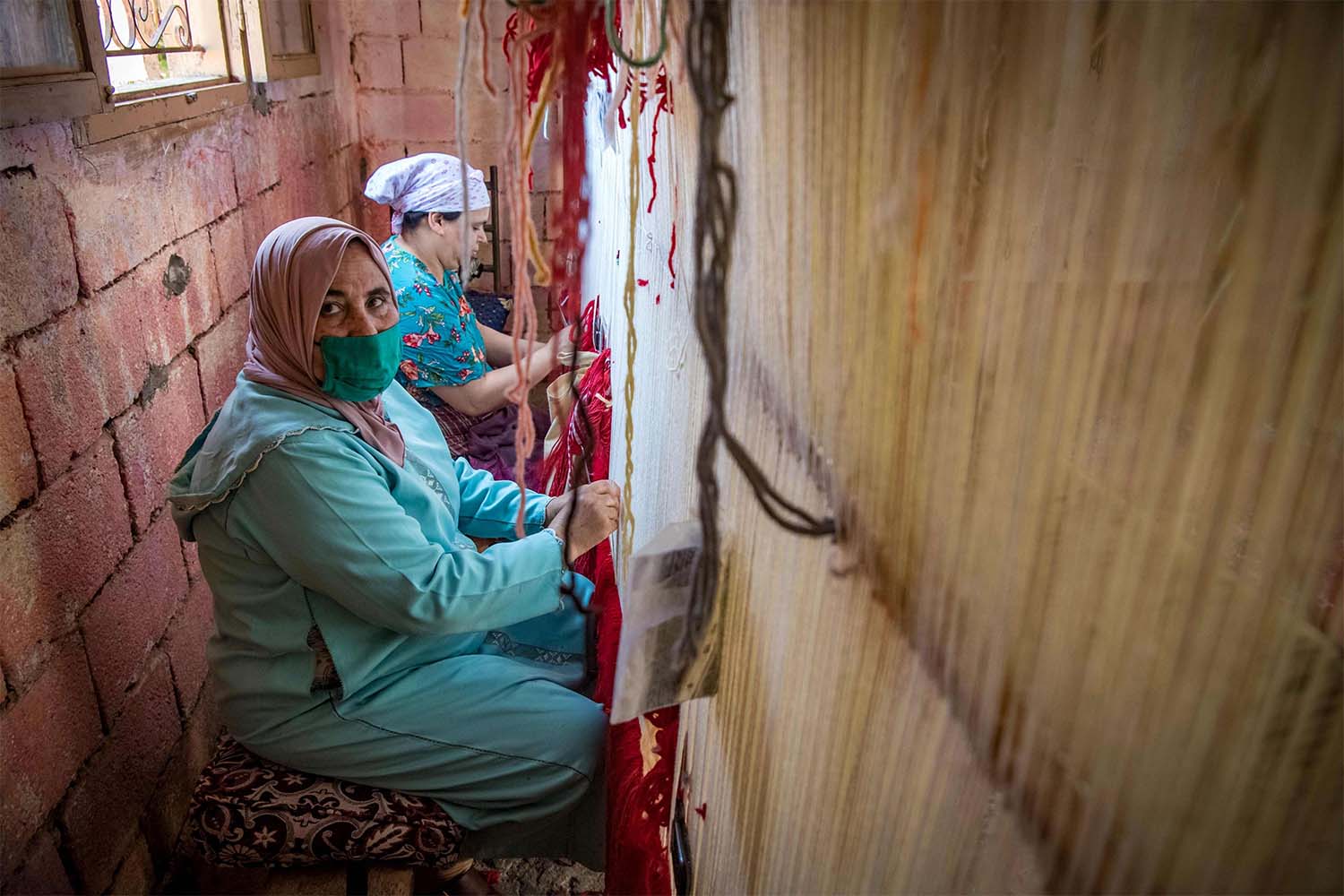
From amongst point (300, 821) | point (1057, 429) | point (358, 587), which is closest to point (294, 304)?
point (358, 587)

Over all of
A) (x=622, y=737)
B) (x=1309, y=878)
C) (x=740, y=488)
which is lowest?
(x=622, y=737)

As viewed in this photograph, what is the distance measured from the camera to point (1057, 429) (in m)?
0.30

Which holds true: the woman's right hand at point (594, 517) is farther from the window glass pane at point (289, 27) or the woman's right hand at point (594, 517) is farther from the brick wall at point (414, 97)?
the brick wall at point (414, 97)

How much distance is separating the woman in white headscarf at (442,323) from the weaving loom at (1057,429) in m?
2.40

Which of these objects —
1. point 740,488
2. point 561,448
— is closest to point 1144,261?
point 740,488

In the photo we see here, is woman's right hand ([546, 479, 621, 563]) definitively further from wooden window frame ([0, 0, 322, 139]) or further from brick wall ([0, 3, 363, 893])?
wooden window frame ([0, 0, 322, 139])

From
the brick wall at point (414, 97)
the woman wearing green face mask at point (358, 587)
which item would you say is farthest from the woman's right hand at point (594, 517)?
the brick wall at point (414, 97)

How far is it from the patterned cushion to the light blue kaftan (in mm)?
32

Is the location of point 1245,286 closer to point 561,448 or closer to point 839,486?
point 839,486

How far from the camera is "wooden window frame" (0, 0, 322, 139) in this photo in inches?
59.1

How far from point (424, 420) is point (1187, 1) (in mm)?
2074

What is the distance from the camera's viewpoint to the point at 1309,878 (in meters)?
0.23

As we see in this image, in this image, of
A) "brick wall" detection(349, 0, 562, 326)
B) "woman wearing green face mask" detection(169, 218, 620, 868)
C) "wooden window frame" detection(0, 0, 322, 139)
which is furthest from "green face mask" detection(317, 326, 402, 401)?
"brick wall" detection(349, 0, 562, 326)

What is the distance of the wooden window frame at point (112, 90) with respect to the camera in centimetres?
150
